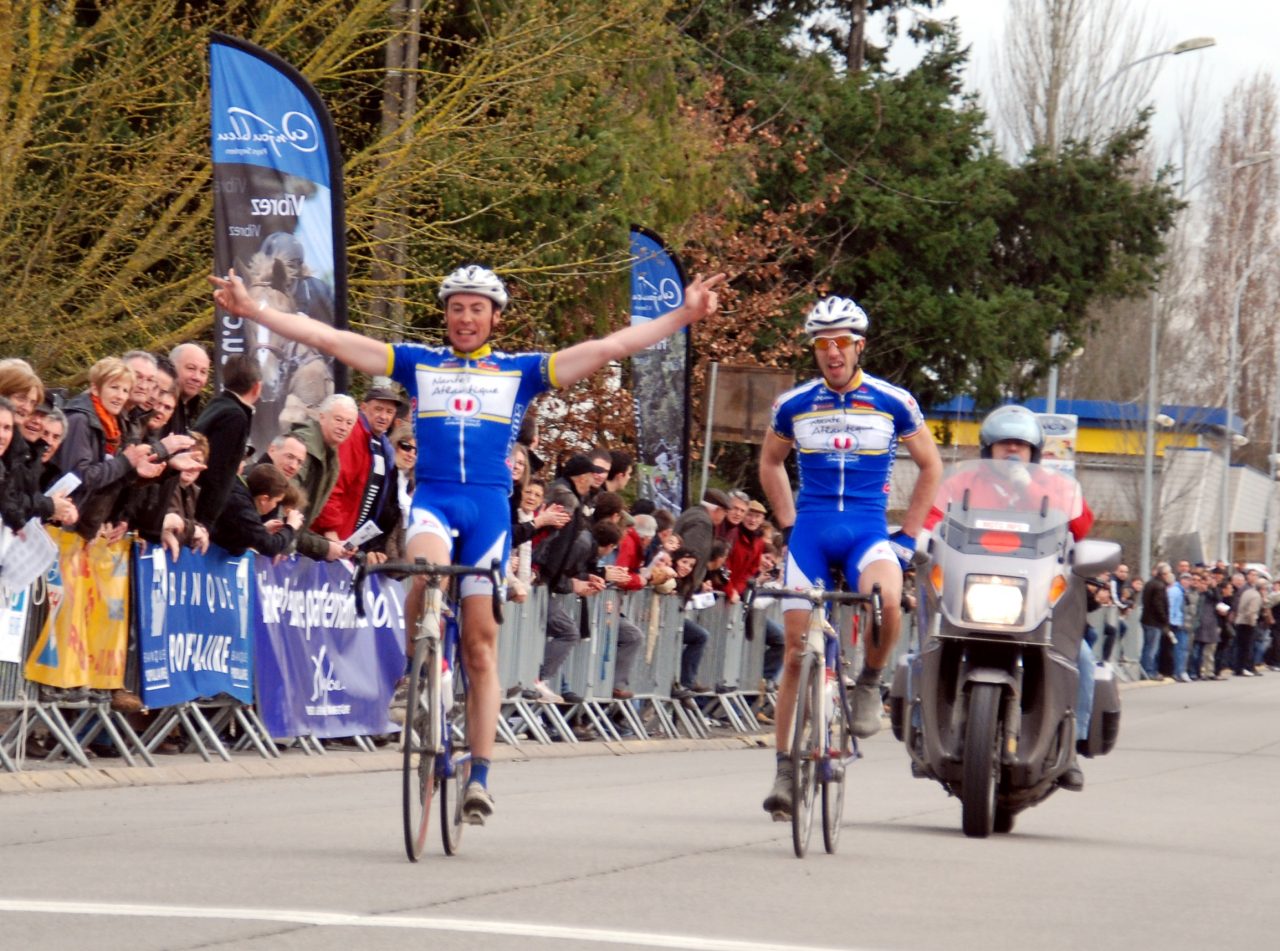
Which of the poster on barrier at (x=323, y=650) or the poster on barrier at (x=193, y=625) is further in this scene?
the poster on barrier at (x=323, y=650)

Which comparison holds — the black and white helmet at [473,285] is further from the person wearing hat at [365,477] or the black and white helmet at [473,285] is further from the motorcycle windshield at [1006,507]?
the person wearing hat at [365,477]

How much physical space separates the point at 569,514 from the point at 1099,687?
6.44m

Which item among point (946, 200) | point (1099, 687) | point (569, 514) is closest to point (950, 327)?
point (946, 200)

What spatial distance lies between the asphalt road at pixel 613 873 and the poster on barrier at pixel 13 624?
0.79 m

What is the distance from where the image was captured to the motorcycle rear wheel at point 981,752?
409 inches

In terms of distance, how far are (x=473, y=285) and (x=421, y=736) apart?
5.60ft

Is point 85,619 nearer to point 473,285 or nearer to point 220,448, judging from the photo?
point 220,448

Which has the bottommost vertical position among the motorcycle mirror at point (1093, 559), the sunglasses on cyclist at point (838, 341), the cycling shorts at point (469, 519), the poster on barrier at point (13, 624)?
the poster on barrier at point (13, 624)

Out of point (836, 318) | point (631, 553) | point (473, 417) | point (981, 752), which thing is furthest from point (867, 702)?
point (631, 553)

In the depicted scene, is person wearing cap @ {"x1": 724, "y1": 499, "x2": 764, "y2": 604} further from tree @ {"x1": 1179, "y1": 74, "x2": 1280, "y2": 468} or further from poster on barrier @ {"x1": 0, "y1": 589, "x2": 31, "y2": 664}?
tree @ {"x1": 1179, "y1": 74, "x2": 1280, "y2": 468}

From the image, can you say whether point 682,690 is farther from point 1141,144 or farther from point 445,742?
point 1141,144

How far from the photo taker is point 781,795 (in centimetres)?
1004

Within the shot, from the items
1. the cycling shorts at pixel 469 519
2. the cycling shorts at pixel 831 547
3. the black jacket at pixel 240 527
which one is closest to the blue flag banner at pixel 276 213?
the black jacket at pixel 240 527

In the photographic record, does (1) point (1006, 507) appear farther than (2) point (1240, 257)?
No
